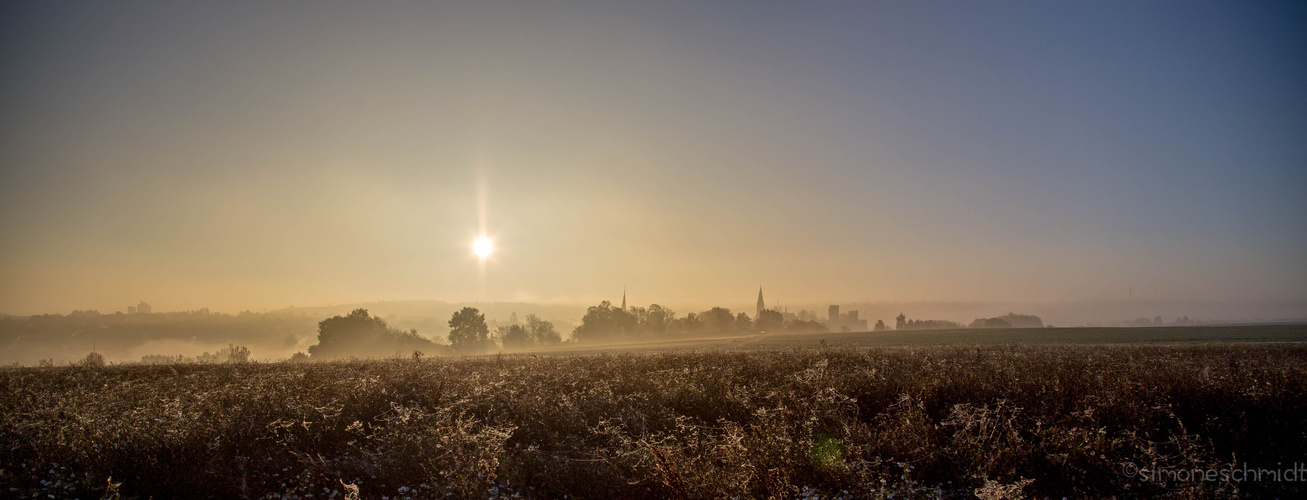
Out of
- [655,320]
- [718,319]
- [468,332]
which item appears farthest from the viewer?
[718,319]

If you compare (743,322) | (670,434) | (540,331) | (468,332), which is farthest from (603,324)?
(670,434)

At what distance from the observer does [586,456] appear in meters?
6.99

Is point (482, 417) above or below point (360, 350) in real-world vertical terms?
above

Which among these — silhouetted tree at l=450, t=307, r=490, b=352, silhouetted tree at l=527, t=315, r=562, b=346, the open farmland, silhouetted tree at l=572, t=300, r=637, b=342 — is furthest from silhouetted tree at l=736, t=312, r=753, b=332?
the open farmland

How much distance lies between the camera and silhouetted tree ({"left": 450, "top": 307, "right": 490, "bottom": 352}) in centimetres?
7136

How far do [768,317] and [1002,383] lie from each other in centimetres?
10890

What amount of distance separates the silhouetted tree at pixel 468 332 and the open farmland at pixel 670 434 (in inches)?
2434

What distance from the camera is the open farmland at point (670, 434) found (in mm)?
5891

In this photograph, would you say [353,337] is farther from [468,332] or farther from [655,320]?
[655,320]

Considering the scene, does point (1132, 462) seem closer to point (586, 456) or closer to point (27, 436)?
point (586, 456)

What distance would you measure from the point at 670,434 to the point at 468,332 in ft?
230

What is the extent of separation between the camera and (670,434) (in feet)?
26.6

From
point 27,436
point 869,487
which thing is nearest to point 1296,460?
point 869,487

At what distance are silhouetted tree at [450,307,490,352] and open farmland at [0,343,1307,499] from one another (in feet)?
203
